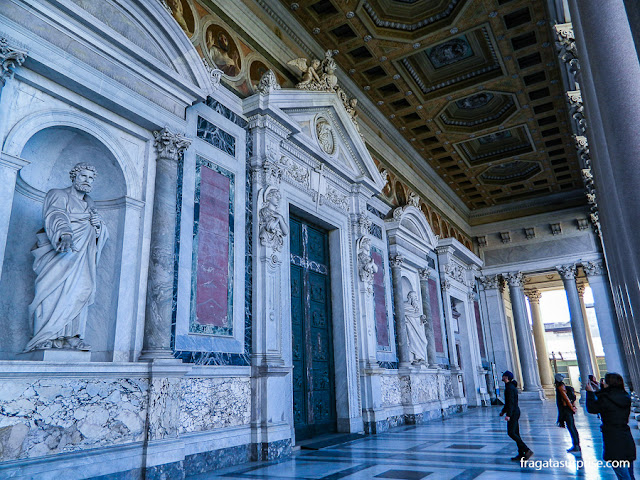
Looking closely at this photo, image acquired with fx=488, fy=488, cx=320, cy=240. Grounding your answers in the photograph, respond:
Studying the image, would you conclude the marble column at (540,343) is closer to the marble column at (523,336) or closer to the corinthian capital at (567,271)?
the marble column at (523,336)

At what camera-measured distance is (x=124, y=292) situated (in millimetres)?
4973

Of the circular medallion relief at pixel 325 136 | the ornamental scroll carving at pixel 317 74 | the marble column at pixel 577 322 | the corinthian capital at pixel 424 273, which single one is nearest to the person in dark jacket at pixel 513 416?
the circular medallion relief at pixel 325 136

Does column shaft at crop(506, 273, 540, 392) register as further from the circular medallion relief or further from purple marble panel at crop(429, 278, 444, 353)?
the circular medallion relief

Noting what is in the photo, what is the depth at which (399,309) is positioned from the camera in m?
11.1

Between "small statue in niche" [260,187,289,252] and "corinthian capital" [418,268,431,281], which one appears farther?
"corinthian capital" [418,268,431,281]

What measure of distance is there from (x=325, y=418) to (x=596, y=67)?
664 centimetres

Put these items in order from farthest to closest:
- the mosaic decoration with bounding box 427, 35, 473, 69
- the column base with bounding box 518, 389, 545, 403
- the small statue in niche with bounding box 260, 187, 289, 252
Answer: the column base with bounding box 518, 389, 545, 403 → the mosaic decoration with bounding box 427, 35, 473, 69 → the small statue in niche with bounding box 260, 187, 289, 252

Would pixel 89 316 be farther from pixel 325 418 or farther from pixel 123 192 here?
pixel 325 418

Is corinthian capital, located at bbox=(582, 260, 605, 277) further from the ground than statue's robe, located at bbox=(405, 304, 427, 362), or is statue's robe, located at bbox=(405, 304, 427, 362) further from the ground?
corinthian capital, located at bbox=(582, 260, 605, 277)

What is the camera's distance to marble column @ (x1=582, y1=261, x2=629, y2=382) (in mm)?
16953

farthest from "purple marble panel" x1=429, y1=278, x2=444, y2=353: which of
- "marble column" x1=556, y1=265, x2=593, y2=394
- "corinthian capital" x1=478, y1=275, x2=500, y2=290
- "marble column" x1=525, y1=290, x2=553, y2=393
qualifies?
"marble column" x1=525, y1=290, x2=553, y2=393

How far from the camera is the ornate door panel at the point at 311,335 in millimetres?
7609

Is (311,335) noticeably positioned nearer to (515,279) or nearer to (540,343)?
(515,279)

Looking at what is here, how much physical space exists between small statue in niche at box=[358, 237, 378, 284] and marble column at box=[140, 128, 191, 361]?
457 centimetres
